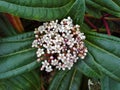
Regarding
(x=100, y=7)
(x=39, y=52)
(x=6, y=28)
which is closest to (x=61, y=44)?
(x=39, y=52)

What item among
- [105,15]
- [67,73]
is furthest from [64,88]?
[105,15]

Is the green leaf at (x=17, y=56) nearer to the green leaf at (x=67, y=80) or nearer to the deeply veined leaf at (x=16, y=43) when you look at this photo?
the deeply veined leaf at (x=16, y=43)

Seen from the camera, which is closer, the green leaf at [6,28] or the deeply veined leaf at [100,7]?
the deeply veined leaf at [100,7]

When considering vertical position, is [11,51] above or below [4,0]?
below

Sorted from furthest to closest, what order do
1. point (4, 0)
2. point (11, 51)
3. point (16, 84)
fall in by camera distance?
1. point (16, 84)
2. point (11, 51)
3. point (4, 0)

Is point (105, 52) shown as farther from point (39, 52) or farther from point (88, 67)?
point (39, 52)

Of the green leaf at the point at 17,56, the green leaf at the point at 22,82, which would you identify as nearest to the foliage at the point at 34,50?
the green leaf at the point at 17,56

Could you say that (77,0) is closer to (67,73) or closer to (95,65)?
(95,65)
